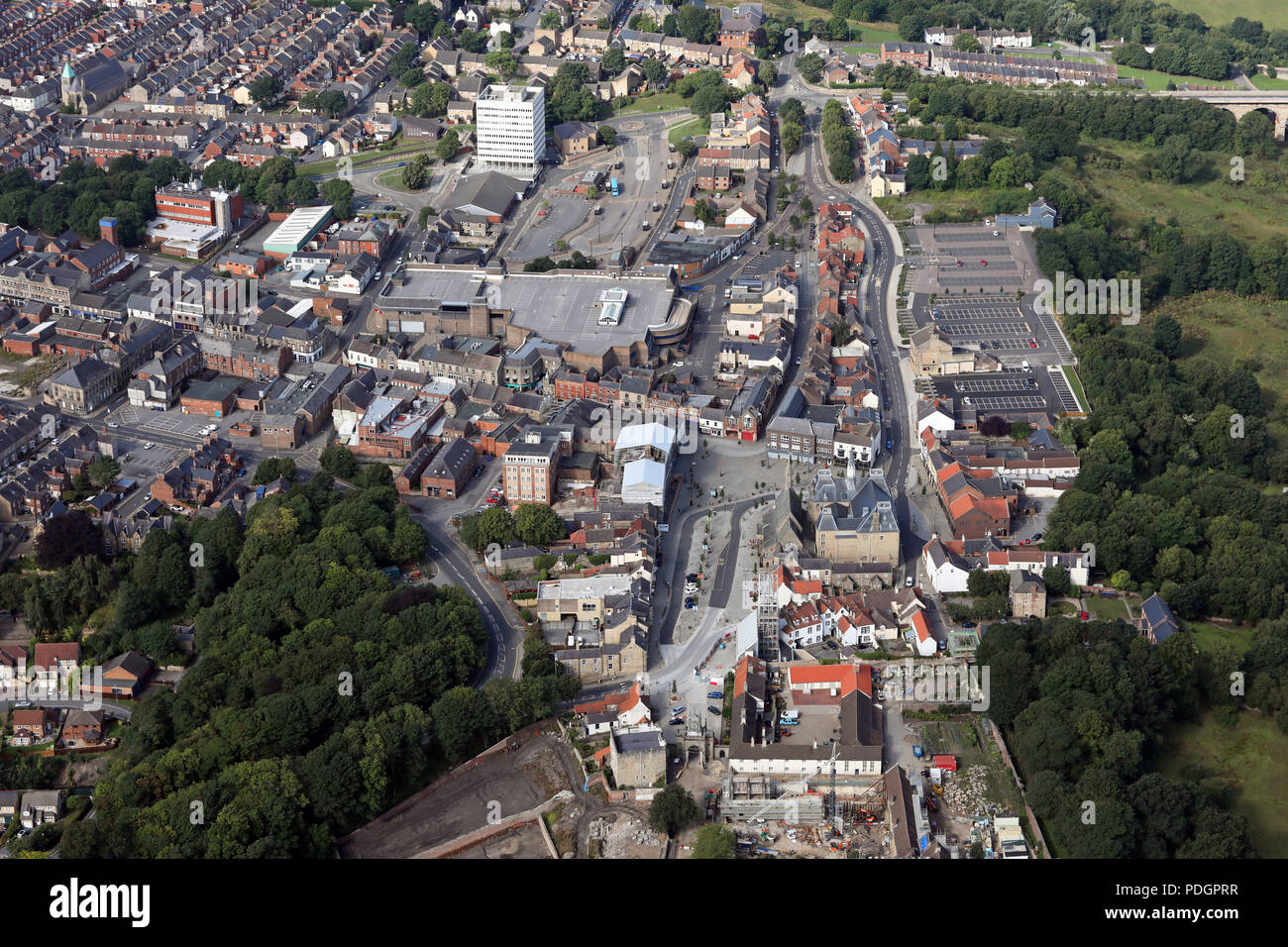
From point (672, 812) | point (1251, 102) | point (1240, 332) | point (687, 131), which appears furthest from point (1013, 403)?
point (1251, 102)

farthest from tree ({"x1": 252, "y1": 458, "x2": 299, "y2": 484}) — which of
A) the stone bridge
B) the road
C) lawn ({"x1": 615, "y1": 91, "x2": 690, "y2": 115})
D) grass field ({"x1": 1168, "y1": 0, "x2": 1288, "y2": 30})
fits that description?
grass field ({"x1": 1168, "y1": 0, "x2": 1288, "y2": 30})

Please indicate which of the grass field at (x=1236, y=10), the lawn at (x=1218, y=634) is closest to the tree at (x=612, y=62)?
the grass field at (x=1236, y=10)

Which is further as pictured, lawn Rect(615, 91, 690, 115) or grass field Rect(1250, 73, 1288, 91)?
grass field Rect(1250, 73, 1288, 91)

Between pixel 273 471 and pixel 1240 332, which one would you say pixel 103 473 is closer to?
pixel 273 471

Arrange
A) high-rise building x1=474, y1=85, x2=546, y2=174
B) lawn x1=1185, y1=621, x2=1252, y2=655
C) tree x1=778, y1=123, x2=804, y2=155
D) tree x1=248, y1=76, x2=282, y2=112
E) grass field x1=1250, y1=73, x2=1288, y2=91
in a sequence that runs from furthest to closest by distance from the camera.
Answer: grass field x1=1250, y1=73, x2=1288, y2=91, tree x1=248, y1=76, x2=282, y2=112, tree x1=778, y1=123, x2=804, y2=155, high-rise building x1=474, y1=85, x2=546, y2=174, lawn x1=1185, y1=621, x2=1252, y2=655

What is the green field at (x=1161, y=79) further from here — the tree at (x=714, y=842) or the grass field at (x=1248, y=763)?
the tree at (x=714, y=842)

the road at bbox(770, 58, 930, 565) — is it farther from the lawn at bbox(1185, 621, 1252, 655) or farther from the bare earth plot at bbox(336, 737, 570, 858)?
the bare earth plot at bbox(336, 737, 570, 858)
